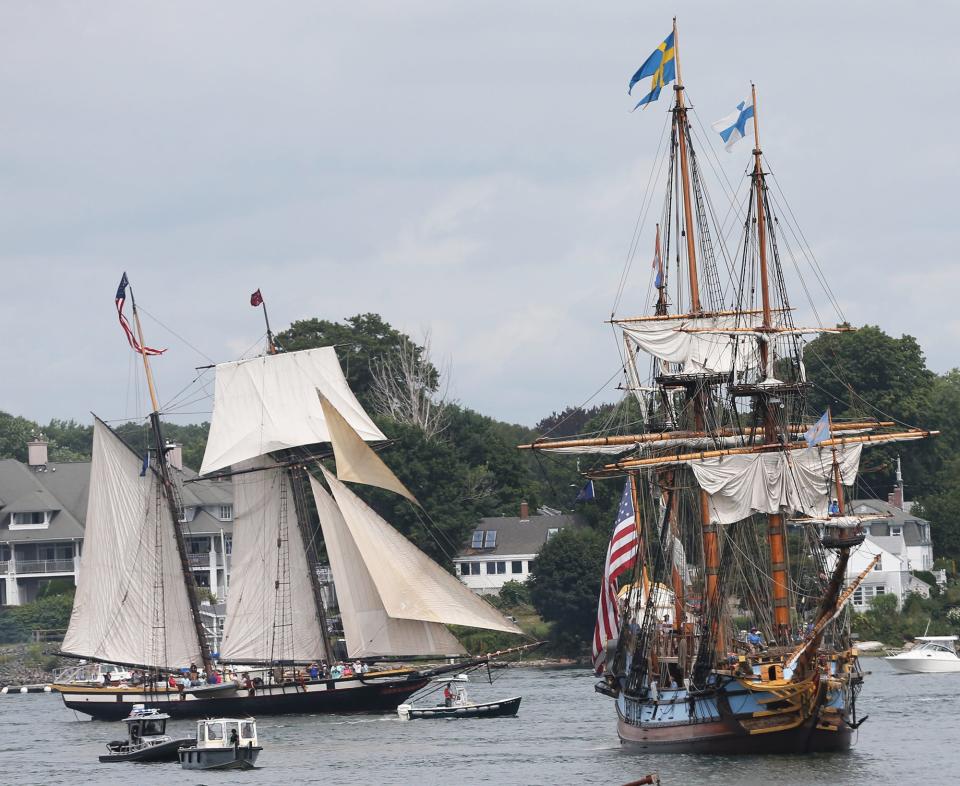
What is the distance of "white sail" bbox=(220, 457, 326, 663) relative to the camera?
102 meters

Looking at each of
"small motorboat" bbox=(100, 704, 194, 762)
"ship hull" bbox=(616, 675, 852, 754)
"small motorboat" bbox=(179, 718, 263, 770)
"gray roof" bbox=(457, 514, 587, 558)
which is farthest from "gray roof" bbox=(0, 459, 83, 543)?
"ship hull" bbox=(616, 675, 852, 754)

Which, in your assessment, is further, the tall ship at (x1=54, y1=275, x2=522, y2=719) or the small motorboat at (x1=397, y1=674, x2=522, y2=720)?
the tall ship at (x1=54, y1=275, x2=522, y2=719)

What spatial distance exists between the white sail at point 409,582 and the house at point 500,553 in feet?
175

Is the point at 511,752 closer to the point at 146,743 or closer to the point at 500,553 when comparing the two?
the point at 146,743

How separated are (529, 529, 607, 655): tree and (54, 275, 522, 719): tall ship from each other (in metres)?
28.8

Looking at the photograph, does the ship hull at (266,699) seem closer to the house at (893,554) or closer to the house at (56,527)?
the house at (56,527)

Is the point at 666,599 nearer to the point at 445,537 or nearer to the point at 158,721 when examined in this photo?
the point at 158,721

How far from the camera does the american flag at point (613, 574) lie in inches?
3054

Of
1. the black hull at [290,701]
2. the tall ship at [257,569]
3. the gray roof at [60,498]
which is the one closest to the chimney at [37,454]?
the gray roof at [60,498]

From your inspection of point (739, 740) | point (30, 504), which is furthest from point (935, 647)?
point (30, 504)

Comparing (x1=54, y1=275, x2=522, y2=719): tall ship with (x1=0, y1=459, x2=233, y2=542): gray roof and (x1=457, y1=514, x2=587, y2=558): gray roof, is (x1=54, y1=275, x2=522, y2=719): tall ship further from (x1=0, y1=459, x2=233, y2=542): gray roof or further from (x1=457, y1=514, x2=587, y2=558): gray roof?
(x1=457, y1=514, x2=587, y2=558): gray roof

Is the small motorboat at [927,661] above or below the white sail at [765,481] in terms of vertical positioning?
below

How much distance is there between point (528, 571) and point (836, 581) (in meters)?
84.0

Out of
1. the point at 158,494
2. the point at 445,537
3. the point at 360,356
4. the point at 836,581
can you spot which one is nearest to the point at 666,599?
the point at 836,581
